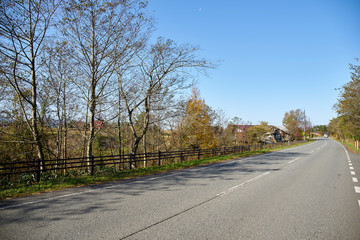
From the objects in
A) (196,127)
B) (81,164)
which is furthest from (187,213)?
(196,127)

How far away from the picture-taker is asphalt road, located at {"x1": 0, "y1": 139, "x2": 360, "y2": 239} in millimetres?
3721

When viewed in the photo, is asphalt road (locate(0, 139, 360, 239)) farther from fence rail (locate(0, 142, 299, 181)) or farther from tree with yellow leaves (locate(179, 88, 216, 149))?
tree with yellow leaves (locate(179, 88, 216, 149))

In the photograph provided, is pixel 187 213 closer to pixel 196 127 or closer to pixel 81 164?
pixel 81 164

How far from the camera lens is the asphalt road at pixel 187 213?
146 inches

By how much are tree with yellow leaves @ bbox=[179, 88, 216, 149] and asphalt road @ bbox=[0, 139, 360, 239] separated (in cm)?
1772

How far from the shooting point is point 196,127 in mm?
26516

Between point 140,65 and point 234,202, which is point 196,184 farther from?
point 140,65

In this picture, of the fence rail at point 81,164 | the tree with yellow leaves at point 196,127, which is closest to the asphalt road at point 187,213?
the fence rail at point 81,164

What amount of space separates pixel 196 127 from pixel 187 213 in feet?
72.1

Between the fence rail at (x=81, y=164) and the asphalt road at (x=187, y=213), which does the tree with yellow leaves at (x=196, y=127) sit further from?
the asphalt road at (x=187, y=213)

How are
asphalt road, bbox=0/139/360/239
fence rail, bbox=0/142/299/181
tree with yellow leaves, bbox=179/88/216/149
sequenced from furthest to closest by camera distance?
tree with yellow leaves, bbox=179/88/216/149 < fence rail, bbox=0/142/299/181 < asphalt road, bbox=0/139/360/239

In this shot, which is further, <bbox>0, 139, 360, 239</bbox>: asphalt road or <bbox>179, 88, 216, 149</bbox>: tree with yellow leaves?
<bbox>179, 88, 216, 149</bbox>: tree with yellow leaves

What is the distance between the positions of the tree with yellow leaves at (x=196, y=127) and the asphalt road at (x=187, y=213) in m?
17.7

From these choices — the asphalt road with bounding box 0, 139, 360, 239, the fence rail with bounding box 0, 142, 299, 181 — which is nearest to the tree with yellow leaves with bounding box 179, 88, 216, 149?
the fence rail with bounding box 0, 142, 299, 181
